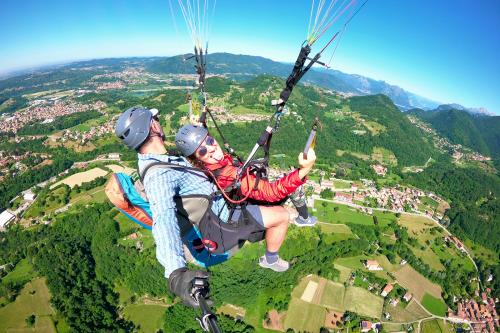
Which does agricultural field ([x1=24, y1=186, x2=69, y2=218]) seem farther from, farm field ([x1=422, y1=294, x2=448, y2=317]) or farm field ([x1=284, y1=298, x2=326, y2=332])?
farm field ([x1=422, y1=294, x2=448, y2=317])

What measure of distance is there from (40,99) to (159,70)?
3142 inches

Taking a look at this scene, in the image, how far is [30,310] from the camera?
21.8m

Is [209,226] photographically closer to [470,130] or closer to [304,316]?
[304,316]

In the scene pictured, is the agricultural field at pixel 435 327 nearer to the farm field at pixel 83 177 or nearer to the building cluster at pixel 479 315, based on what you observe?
the building cluster at pixel 479 315

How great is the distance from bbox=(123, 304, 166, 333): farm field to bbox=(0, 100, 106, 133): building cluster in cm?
6397

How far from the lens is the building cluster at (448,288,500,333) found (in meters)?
26.2

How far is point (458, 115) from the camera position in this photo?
121000 mm

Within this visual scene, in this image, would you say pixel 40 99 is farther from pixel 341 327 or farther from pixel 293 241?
pixel 341 327

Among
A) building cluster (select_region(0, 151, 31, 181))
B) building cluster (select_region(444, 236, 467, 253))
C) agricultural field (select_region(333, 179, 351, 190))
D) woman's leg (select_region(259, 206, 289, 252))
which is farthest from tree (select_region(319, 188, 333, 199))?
building cluster (select_region(0, 151, 31, 181))

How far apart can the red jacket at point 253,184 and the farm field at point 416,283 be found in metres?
31.1

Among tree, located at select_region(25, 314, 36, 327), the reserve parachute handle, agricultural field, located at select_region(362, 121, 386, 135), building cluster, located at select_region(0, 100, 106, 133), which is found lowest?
tree, located at select_region(25, 314, 36, 327)

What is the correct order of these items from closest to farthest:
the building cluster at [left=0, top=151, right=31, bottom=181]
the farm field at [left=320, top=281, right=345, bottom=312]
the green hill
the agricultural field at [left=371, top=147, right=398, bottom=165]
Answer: the farm field at [left=320, top=281, right=345, bottom=312]
the building cluster at [left=0, top=151, right=31, bottom=181]
the agricultural field at [left=371, top=147, right=398, bottom=165]
the green hill

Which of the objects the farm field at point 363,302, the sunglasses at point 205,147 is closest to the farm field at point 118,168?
the farm field at point 363,302

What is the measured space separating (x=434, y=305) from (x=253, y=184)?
3206 centimetres
